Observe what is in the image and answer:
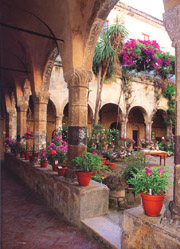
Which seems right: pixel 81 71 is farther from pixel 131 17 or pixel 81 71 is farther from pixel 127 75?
pixel 131 17

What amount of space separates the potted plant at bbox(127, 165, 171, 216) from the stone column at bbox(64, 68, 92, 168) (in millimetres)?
1692

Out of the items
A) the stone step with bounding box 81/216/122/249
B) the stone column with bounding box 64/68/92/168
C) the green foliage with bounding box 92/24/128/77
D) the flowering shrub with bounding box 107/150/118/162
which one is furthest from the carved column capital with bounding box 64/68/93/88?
the green foliage with bounding box 92/24/128/77

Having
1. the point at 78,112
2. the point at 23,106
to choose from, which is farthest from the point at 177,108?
the point at 23,106

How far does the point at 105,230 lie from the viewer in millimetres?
2795

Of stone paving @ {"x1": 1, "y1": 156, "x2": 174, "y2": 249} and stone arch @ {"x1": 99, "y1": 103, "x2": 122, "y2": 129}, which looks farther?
stone arch @ {"x1": 99, "y1": 103, "x2": 122, "y2": 129}

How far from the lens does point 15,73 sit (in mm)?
8234

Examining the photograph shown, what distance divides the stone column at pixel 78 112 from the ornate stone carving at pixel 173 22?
192cm

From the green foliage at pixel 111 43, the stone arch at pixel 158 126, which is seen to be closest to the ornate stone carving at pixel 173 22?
the green foliage at pixel 111 43

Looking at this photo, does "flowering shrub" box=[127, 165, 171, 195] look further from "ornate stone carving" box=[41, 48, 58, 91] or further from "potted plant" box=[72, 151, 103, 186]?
"ornate stone carving" box=[41, 48, 58, 91]

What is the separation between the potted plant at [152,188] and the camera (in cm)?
200

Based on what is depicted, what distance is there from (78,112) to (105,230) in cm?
192

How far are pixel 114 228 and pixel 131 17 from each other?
1693cm

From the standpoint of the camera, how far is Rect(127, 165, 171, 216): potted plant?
6.57 feet

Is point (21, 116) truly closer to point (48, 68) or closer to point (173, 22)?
point (48, 68)
